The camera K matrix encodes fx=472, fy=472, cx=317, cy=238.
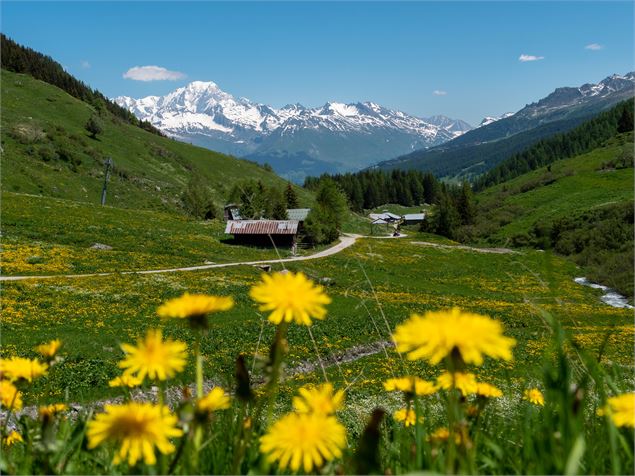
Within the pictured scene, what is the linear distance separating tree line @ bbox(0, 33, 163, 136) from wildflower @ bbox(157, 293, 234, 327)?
393 ft

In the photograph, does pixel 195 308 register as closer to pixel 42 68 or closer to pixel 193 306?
pixel 193 306

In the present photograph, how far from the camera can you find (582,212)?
274 ft

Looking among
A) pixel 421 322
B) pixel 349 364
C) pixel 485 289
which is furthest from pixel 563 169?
pixel 421 322

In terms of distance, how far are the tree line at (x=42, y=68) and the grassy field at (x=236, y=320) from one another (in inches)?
3737

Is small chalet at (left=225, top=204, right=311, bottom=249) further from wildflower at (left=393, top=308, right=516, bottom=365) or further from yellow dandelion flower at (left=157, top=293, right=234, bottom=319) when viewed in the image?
wildflower at (left=393, top=308, right=516, bottom=365)

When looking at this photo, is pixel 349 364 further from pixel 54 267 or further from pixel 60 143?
pixel 60 143

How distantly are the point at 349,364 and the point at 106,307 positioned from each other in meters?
11.3

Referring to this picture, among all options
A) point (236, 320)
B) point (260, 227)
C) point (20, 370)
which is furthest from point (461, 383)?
point (260, 227)

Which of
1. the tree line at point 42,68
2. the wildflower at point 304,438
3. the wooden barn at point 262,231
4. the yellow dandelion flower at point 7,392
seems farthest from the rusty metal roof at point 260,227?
the tree line at point 42,68

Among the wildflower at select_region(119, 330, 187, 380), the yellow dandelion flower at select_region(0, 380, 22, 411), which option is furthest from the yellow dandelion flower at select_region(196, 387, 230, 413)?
the yellow dandelion flower at select_region(0, 380, 22, 411)

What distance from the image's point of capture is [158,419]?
4.58ft

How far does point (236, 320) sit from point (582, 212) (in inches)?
3159

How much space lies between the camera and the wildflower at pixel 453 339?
1.22 metres

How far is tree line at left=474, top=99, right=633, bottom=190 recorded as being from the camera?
173m
